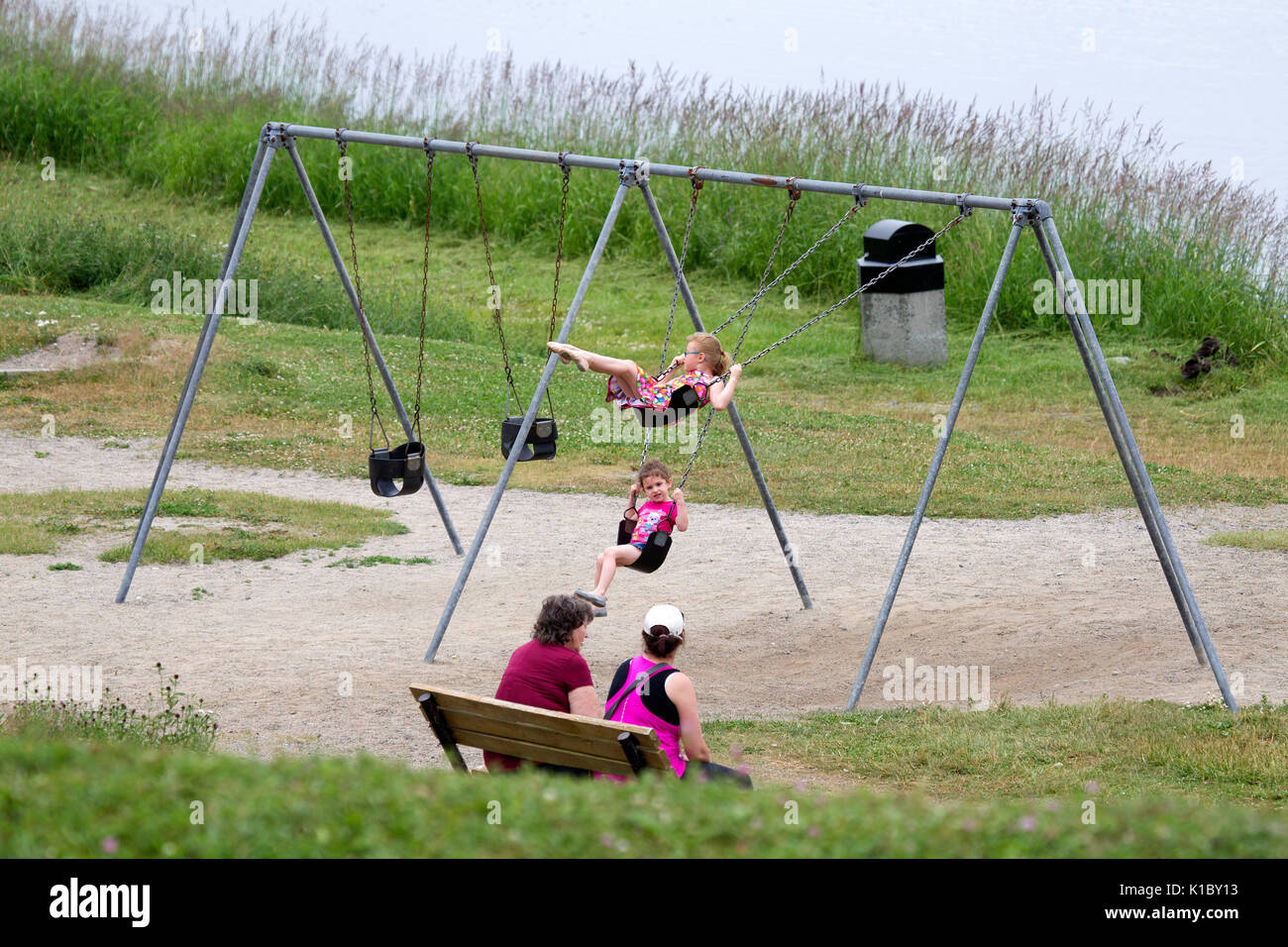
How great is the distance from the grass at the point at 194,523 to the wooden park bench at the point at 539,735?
200 inches

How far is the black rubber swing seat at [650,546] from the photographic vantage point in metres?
8.09

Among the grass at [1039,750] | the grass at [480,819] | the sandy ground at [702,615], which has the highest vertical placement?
the grass at [480,819]

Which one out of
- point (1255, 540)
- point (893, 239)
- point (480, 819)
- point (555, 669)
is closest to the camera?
point (480, 819)

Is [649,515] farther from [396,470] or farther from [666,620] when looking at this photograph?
[666,620]

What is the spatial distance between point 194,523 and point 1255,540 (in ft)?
25.2

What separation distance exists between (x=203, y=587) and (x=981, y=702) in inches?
191

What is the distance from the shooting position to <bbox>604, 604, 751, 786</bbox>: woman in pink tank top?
5402 mm

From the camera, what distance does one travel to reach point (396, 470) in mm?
9008

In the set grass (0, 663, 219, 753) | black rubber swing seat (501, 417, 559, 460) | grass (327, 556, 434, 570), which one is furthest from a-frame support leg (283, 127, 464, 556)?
grass (0, 663, 219, 753)

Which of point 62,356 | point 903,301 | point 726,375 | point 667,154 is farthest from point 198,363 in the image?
point 667,154

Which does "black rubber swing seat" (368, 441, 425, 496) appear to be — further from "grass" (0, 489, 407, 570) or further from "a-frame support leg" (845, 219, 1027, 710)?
"a-frame support leg" (845, 219, 1027, 710)

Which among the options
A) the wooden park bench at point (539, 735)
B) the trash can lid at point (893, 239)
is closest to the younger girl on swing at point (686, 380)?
the wooden park bench at point (539, 735)

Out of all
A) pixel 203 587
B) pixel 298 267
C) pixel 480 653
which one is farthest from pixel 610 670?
pixel 298 267

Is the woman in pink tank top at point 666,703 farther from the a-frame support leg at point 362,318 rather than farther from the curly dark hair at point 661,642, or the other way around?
the a-frame support leg at point 362,318
